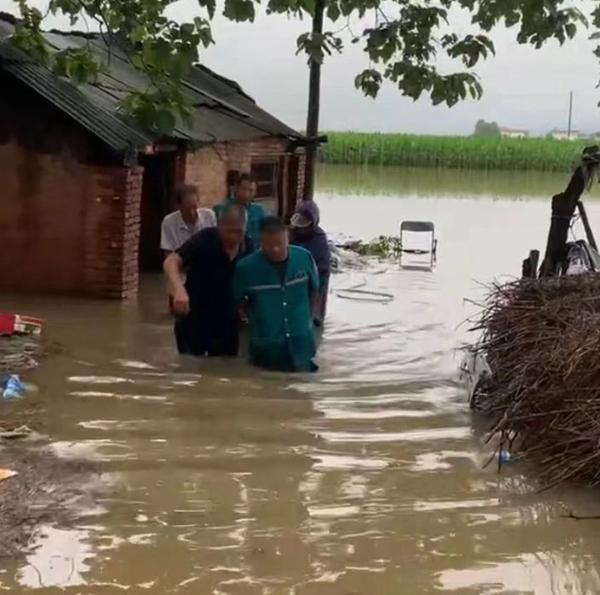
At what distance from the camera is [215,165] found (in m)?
17.3

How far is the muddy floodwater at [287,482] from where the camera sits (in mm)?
5207

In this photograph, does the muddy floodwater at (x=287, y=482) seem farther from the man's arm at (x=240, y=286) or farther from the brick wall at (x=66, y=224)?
the brick wall at (x=66, y=224)

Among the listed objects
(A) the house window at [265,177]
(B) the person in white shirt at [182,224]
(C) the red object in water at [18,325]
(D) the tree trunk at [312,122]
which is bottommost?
(C) the red object in water at [18,325]

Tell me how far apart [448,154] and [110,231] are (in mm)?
39583

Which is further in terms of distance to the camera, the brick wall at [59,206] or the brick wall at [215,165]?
the brick wall at [215,165]

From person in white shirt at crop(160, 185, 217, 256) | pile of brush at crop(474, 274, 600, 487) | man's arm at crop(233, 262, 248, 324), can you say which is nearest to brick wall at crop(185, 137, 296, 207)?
person in white shirt at crop(160, 185, 217, 256)

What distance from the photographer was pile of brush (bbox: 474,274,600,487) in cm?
653

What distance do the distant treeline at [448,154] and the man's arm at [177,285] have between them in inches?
1655

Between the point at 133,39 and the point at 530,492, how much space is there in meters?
4.13

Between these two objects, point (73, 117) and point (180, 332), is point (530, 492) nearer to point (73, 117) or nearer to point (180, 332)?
point (180, 332)

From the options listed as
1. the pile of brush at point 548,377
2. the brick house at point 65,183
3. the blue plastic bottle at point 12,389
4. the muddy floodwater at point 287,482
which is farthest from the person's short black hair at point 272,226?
the brick house at point 65,183

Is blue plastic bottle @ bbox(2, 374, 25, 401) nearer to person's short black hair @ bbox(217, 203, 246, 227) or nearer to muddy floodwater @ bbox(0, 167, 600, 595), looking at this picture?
muddy floodwater @ bbox(0, 167, 600, 595)

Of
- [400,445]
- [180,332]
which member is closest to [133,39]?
[180,332]

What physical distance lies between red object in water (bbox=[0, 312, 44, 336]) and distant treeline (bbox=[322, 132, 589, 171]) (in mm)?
40508
